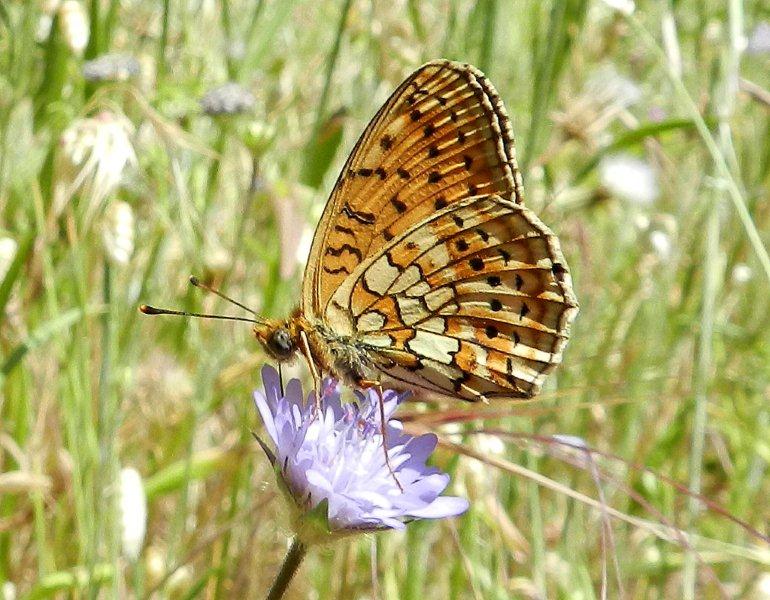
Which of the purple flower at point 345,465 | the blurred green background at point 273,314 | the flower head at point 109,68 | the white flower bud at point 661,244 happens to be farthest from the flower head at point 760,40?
the purple flower at point 345,465

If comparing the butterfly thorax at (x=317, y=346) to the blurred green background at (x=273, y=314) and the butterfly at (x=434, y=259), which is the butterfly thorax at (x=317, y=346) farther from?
the blurred green background at (x=273, y=314)

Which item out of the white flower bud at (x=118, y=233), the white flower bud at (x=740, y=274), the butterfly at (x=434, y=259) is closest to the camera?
the butterfly at (x=434, y=259)

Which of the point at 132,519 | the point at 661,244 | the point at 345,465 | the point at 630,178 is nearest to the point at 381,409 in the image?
the point at 345,465

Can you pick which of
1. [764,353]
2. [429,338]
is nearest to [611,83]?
[764,353]

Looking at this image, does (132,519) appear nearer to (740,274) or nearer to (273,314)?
(273,314)

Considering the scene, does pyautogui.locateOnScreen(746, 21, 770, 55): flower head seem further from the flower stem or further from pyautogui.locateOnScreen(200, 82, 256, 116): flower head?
the flower stem
